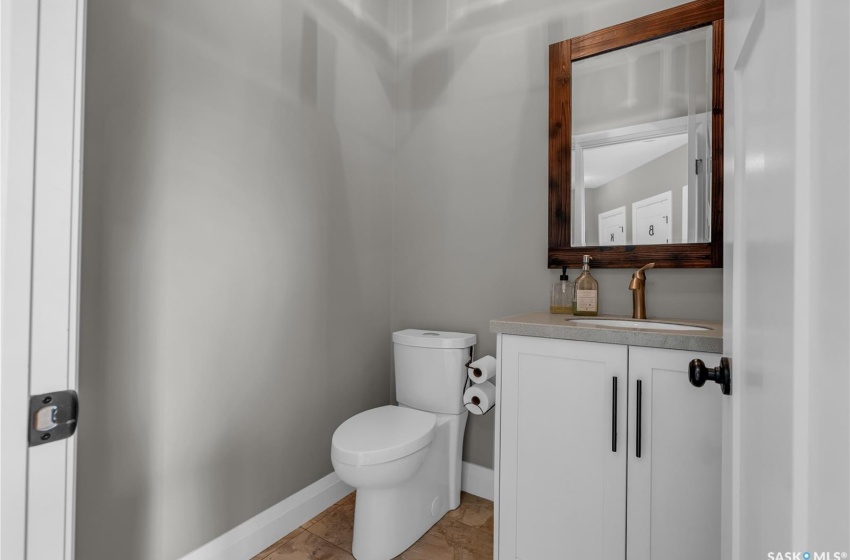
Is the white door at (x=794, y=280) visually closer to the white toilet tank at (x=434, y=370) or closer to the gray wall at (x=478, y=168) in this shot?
the gray wall at (x=478, y=168)

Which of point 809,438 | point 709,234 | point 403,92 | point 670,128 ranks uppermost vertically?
point 403,92

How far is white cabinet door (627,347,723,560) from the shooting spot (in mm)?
1101

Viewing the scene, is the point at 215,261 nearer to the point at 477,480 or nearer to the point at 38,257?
the point at 38,257

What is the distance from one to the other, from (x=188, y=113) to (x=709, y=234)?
6.18ft

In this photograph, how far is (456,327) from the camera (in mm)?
2100

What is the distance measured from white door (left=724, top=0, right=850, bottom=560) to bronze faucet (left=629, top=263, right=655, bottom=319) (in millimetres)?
937

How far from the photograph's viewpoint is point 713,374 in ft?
2.55

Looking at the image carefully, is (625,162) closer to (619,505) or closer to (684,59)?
(684,59)

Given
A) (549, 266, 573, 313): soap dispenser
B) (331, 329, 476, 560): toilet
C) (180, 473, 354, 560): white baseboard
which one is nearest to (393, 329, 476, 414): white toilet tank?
(331, 329, 476, 560): toilet

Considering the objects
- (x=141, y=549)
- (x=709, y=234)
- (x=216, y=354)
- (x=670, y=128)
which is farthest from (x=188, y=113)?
(x=709, y=234)

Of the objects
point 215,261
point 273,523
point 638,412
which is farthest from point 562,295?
point 273,523

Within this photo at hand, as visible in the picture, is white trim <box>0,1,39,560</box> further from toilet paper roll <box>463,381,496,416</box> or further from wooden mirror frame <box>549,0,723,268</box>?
wooden mirror frame <box>549,0,723,268</box>

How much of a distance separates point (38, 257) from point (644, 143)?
1842 mm

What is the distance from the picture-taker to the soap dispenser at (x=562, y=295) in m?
1.76
